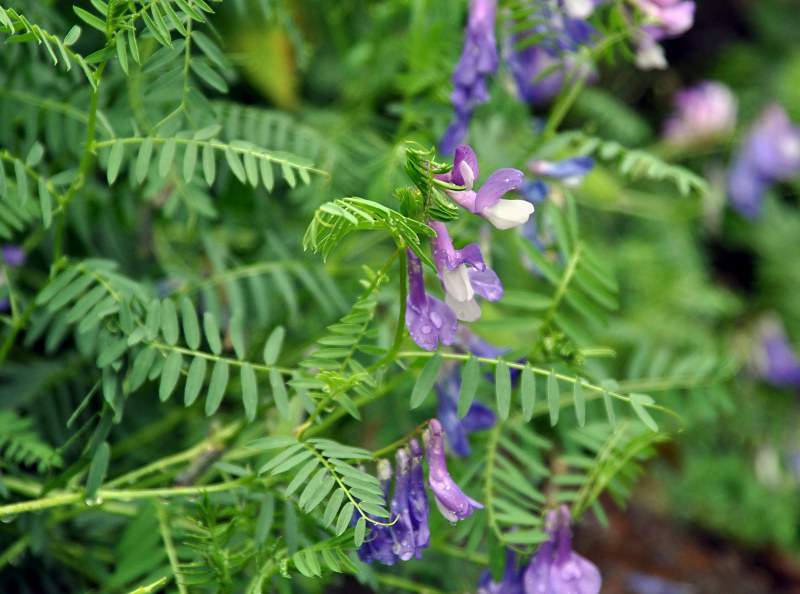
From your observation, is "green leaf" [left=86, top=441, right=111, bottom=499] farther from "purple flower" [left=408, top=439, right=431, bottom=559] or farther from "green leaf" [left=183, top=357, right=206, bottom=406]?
"purple flower" [left=408, top=439, right=431, bottom=559]

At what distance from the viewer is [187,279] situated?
3.81 feet

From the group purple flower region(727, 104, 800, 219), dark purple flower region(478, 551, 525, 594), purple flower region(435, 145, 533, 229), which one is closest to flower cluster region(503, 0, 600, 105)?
purple flower region(435, 145, 533, 229)

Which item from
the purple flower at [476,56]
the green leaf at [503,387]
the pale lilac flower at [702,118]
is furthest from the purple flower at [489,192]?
the pale lilac flower at [702,118]

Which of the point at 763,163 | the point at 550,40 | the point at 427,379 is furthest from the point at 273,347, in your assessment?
the point at 763,163

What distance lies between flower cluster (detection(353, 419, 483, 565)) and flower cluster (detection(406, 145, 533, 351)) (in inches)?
4.8

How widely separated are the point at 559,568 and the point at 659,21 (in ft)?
2.52

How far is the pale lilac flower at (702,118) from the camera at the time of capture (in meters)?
2.57

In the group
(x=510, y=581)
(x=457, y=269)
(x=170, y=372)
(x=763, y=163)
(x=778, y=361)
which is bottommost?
(x=778, y=361)

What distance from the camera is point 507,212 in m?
0.69

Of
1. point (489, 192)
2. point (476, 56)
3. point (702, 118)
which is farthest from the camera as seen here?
point (702, 118)

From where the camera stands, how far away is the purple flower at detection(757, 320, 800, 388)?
90.7 inches

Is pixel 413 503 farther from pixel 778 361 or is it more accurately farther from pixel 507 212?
pixel 778 361

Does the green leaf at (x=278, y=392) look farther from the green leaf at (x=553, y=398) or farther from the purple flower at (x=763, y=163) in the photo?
the purple flower at (x=763, y=163)

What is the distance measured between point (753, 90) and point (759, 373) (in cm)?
114
